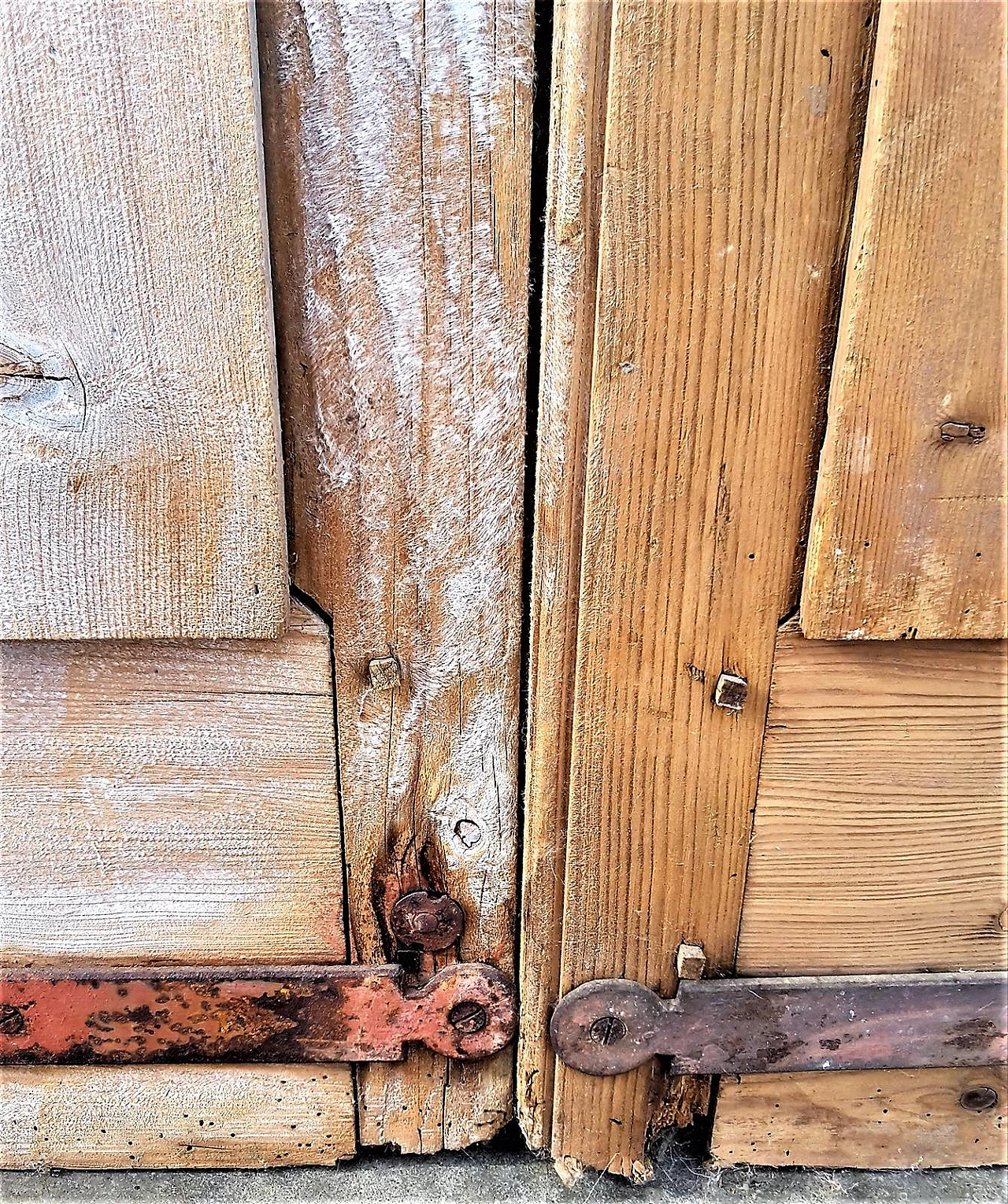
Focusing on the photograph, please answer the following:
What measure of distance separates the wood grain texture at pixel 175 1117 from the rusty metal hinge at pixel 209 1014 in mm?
42

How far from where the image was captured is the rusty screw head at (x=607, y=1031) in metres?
0.78

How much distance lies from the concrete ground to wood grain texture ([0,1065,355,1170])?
0.01 metres

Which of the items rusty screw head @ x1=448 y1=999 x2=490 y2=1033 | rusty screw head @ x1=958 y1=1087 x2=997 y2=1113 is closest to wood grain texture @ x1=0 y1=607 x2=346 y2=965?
rusty screw head @ x1=448 y1=999 x2=490 y2=1033

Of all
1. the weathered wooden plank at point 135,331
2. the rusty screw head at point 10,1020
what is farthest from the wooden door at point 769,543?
the rusty screw head at point 10,1020

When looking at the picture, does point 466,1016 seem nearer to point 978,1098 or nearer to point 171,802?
point 171,802

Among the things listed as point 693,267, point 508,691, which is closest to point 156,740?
point 508,691

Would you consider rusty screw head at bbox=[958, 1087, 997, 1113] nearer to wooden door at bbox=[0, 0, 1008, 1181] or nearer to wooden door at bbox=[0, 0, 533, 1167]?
wooden door at bbox=[0, 0, 1008, 1181]

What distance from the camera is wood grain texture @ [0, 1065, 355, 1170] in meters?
0.81

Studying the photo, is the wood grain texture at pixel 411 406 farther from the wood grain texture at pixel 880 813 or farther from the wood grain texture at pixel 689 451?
the wood grain texture at pixel 880 813

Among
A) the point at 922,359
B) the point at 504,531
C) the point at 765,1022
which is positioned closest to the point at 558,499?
the point at 504,531

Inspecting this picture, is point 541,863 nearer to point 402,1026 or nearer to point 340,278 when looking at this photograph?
point 402,1026

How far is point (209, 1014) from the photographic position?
77cm

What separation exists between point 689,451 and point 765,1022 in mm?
549

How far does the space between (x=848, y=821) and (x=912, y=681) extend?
0.15m
